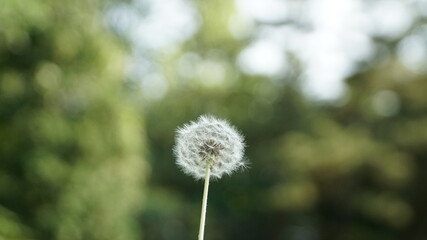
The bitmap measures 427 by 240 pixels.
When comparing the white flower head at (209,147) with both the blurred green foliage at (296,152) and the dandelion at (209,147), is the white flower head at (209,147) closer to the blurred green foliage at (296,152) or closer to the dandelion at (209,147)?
the dandelion at (209,147)

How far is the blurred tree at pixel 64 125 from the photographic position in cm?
679

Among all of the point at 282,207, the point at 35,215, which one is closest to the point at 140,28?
the point at 35,215

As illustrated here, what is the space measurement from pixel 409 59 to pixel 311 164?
2.73 meters

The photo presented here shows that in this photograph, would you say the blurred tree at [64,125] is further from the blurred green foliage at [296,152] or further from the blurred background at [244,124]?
the blurred green foliage at [296,152]

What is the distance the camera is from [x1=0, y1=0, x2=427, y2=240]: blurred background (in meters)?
7.27

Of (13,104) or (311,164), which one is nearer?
(13,104)

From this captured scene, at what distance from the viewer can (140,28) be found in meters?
9.21

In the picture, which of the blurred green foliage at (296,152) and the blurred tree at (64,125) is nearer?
the blurred tree at (64,125)

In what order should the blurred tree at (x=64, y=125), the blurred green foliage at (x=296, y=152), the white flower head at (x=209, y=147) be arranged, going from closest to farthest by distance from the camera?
the white flower head at (x=209, y=147) → the blurred tree at (x=64, y=125) → the blurred green foliage at (x=296, y=152)

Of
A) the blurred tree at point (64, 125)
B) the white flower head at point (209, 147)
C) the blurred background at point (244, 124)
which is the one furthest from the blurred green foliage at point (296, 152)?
the white flower head at point (209, 147)

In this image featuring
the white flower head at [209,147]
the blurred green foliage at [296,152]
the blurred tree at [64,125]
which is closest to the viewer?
the white flower head at [209,147]

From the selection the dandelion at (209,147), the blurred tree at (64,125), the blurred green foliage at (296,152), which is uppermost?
the blurred green foliage at (296,152)

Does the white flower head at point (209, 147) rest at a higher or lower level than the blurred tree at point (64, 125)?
lower

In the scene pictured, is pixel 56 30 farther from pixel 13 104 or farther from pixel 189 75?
pixel 189 75
